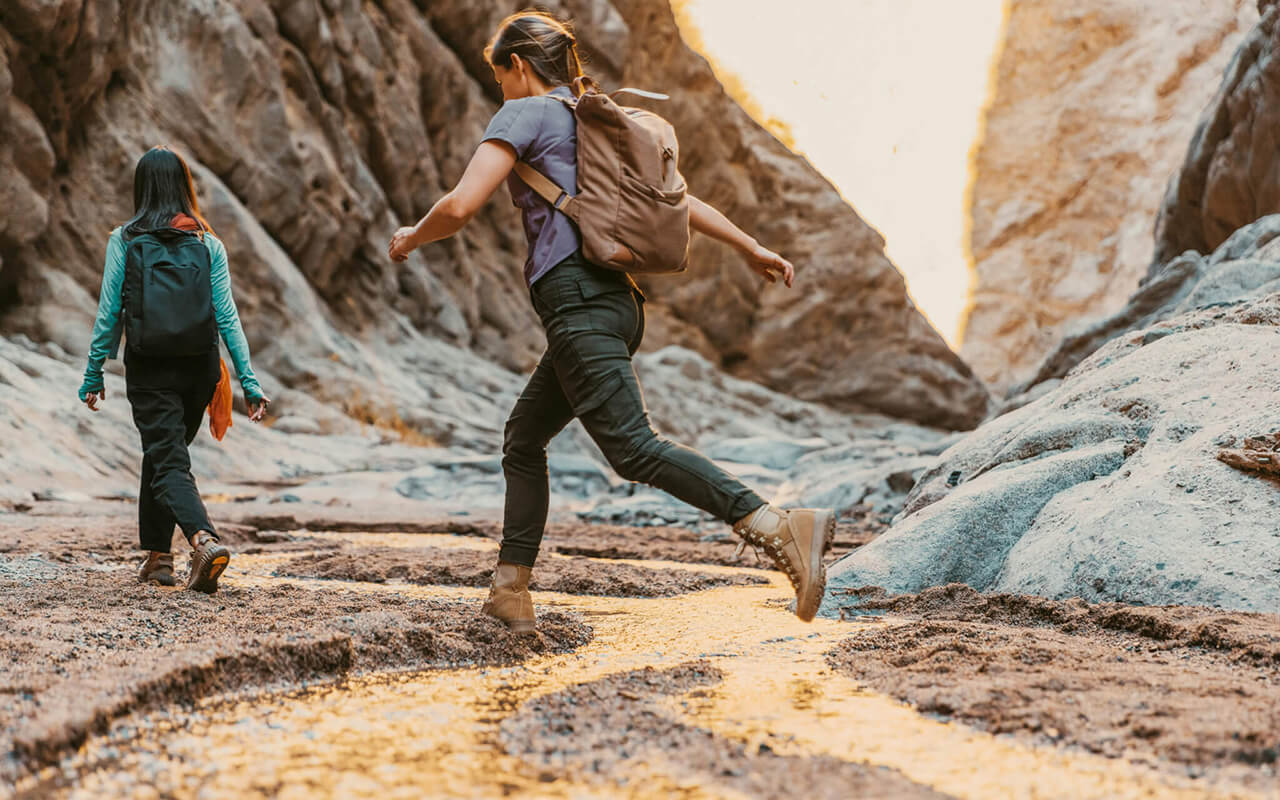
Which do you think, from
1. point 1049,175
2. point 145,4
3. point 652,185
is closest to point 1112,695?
point 652,185

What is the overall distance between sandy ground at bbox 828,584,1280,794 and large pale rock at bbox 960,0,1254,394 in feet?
137

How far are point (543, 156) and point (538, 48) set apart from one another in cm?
38

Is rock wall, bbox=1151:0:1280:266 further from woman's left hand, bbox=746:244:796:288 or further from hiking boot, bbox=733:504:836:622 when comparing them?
hiking boot, bbox=733:504:836:622

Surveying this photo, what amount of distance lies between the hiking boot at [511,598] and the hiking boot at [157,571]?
148cm

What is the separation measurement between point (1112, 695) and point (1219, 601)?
112 centimetres

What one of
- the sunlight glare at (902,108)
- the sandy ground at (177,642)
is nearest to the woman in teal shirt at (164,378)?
the sandy ground at (177,642)

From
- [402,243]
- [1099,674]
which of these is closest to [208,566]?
[402,243]

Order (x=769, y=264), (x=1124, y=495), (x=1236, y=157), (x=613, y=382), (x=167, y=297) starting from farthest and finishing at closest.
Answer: (x=1236, y=157) < (x=167, y=297) < (x=1124, y=495) < (x=769, y=264) < (x=613, y=382)

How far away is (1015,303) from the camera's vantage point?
45.8 m

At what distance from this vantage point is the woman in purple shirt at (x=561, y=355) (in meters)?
2.48

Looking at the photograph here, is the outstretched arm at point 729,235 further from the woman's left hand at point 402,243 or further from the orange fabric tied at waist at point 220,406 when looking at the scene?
the orange fabric tied at waist at point 220,406

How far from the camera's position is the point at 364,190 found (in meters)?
18.2

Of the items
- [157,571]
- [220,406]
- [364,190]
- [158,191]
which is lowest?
[157,571]

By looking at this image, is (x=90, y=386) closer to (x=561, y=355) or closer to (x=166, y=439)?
(x=166, y=439)
